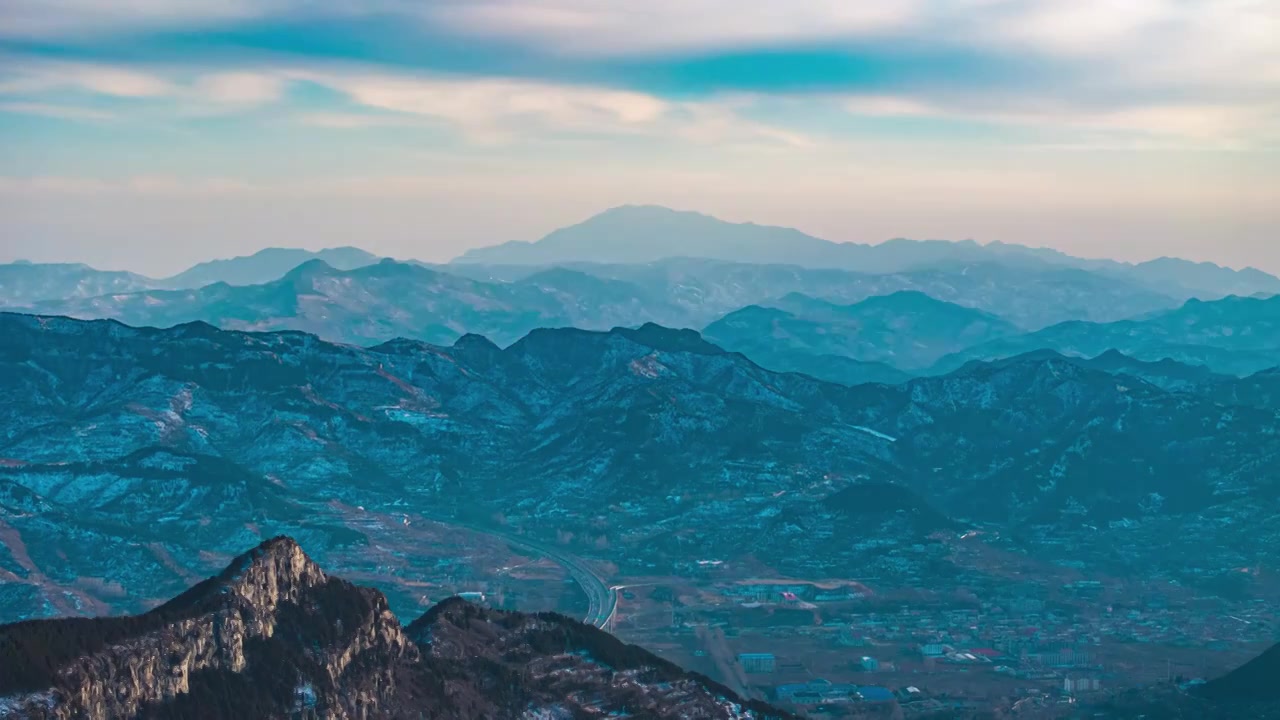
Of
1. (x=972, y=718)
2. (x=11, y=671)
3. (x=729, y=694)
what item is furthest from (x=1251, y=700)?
(x=11, y=671)

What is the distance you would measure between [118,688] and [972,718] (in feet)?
362

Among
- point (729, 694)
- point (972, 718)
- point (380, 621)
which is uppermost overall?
point (380, 621)

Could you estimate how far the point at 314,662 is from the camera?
132 metres

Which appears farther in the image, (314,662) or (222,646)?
(314,662)

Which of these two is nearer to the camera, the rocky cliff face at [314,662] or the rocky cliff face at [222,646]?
the rocky cliff face at [222,646]

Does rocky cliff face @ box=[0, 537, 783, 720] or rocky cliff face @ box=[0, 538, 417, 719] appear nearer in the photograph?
rocky cliff face @ box=[0, 538, 417, 719]

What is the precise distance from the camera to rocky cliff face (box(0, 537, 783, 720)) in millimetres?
115562

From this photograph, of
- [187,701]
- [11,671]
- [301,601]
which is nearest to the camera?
[11,671]

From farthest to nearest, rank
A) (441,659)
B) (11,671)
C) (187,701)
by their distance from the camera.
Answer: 1. (441,659)
2. (187,701)
3. (11,671)

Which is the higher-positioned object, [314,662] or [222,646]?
[222,646]

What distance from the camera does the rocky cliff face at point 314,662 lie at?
115562mm

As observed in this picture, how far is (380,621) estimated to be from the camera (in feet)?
461

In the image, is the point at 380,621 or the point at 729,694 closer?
the point at 380,621

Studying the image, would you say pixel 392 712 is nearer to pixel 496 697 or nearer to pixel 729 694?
pixel 496 697
